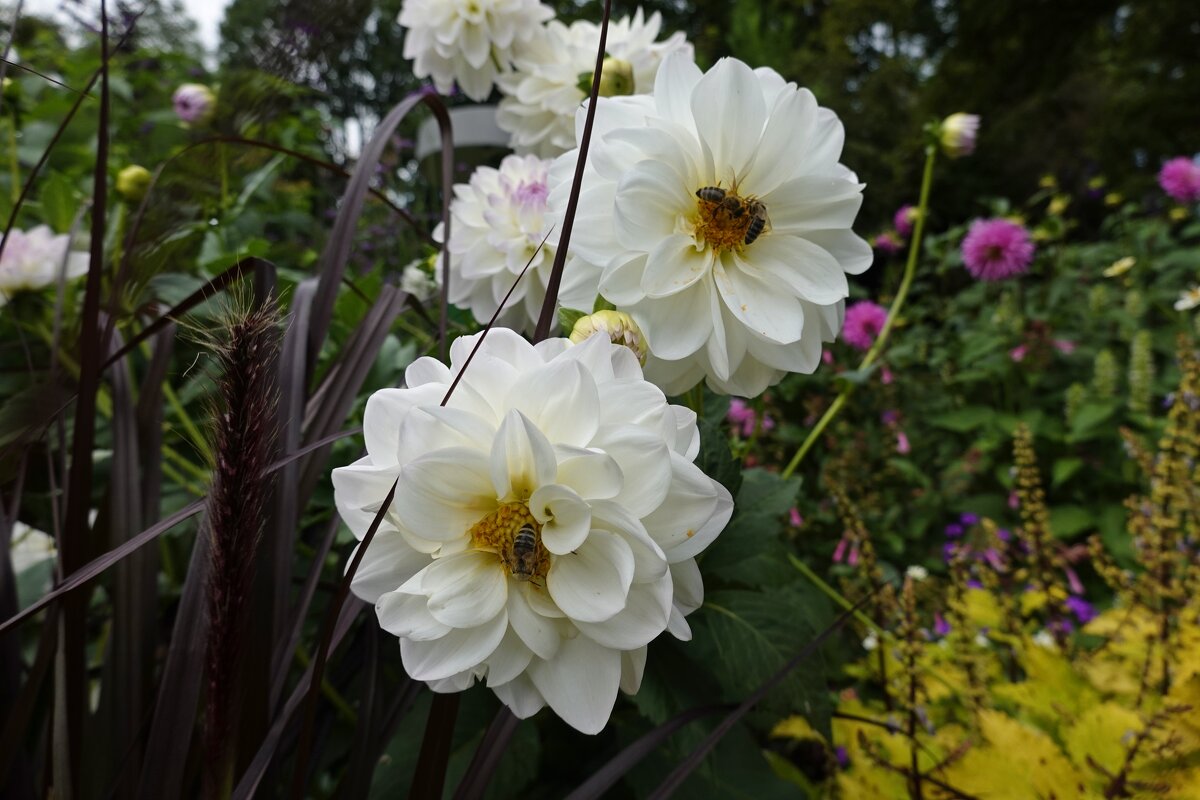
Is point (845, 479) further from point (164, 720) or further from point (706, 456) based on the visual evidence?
point (164, 720)

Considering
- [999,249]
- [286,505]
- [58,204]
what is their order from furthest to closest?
1. [999,249]
2. [58,204]
3. [286,505]

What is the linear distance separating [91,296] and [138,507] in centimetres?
21

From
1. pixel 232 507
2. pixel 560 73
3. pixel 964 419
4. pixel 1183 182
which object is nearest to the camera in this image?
pixel 232 507

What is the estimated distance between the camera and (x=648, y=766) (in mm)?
690

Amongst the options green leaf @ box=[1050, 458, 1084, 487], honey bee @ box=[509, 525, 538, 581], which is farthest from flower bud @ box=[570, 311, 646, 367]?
green leaf @ box=[1050, 458, 1084, 487]

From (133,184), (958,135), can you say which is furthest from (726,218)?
(133,184)

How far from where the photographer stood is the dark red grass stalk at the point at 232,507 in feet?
1.12

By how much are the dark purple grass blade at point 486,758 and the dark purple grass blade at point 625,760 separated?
58 mm

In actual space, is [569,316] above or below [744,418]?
above

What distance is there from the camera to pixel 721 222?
0.51 metres

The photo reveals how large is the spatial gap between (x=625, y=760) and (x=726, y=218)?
0.40 m

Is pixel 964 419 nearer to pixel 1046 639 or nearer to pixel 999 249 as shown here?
pixel 999 249

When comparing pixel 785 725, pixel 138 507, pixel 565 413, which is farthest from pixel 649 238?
pixel 785 725

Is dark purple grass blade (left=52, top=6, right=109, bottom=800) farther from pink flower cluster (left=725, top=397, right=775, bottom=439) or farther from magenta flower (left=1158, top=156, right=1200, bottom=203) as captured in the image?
magenta flower (left=1158, top=156, right=1200, bottom=203)
